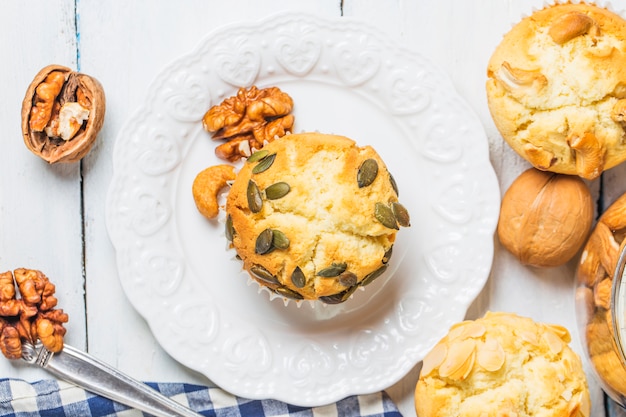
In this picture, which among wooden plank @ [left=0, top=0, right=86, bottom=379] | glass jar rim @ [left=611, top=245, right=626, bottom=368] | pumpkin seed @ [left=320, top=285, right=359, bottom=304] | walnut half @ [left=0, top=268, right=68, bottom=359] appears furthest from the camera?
wooden plank @ [left=0, top=0, right=86, bottom=379]

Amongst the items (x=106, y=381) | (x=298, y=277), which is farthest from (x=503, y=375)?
(x=106, y=381)

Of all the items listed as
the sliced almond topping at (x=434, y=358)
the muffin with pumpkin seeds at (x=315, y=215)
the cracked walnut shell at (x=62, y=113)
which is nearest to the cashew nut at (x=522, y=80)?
the muffin with pumpkin seeds at (x=315, y=215)

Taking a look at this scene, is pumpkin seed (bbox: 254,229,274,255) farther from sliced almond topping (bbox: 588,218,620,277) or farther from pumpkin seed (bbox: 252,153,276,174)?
sliced almond topping (bbox: 588,218,620,277)

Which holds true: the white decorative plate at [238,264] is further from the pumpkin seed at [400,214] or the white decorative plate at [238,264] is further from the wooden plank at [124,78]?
the pumpkin seed at [400,214]

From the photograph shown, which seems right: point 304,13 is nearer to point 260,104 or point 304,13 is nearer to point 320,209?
point 260,104

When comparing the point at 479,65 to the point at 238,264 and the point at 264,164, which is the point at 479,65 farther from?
the point at 238,264

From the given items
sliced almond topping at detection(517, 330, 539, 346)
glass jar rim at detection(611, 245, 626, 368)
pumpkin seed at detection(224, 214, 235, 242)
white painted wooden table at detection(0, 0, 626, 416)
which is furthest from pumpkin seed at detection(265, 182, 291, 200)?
glass jar rim at detection(611, 245, 626, 368)

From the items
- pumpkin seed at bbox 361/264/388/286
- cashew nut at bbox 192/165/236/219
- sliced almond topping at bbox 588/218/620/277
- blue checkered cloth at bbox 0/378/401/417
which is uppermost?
cashew nut at bbox 192/165/236/219

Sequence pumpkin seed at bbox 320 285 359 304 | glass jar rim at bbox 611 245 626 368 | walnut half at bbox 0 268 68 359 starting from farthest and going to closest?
walnut half at bbox 0 268 68 359
pumpkin seed at bbox 320 285 359 304
glass jar rim at bbox 611 245 626 368
